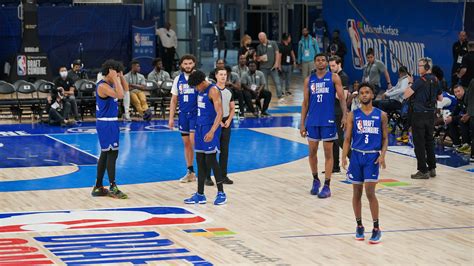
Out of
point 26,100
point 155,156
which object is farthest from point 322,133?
point 26,100

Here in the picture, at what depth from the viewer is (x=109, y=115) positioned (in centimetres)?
1521

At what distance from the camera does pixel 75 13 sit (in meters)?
33.5

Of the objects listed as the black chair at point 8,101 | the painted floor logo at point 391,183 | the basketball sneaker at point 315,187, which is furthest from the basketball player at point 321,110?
the black chair at point 8,101

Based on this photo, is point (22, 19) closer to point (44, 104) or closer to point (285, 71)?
point (44, 104)

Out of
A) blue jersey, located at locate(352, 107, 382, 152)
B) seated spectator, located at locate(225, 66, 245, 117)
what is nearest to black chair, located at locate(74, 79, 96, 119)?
seated spectator, located at locate(225, 66, 245, 117)

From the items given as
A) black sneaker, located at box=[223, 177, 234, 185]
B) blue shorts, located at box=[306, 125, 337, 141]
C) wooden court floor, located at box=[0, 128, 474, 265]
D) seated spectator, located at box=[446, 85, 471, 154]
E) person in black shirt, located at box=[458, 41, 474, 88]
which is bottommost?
wooden court floor, located at box=[0, 128, 474, 265]

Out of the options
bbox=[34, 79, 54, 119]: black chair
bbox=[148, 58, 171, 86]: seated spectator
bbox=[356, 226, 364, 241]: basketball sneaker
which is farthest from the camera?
bbox=[148, 58, 171, 86]: seated spectator

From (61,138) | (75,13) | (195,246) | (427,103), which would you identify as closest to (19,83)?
(61,138)

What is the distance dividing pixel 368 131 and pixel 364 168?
1.41 feet

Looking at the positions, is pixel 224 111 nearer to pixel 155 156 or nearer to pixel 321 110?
pixel 321 110

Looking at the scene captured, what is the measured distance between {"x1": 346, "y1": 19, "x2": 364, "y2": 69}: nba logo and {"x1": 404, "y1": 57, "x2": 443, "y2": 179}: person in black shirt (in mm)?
17100

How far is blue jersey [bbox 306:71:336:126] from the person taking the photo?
1524cm

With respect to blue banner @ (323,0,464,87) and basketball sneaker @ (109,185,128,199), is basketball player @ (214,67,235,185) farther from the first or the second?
blue banner @ (323,0,464,87)

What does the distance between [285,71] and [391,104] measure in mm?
9517
